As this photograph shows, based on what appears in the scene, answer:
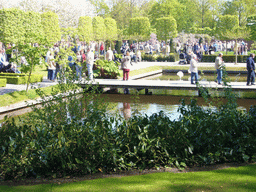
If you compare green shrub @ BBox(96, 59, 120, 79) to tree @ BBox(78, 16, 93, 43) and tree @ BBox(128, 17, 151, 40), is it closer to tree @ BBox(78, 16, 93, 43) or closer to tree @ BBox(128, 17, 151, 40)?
tree @ BBox(128, 17, 151, 40)

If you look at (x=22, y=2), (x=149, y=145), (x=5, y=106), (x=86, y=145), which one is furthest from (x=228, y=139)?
(x=22, y=2)

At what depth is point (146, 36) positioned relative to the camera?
1571 inches

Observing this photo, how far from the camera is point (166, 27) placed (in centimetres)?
4122

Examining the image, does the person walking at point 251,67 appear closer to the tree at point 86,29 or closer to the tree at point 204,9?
the tree at point 86,29

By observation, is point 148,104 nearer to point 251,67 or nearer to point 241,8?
point 251,67

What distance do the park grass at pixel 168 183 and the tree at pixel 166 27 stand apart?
36.3 metres

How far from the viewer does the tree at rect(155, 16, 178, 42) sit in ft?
134

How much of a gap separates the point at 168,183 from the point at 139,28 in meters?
35.0

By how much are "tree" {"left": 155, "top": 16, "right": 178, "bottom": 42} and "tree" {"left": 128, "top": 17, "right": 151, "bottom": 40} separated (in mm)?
2177

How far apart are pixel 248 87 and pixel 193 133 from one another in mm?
12376

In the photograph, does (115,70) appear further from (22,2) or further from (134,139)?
(22,2)

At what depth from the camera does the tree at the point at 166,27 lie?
134ft

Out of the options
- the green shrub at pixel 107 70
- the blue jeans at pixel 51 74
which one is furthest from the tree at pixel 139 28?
the blue jeans at pixel 51 74


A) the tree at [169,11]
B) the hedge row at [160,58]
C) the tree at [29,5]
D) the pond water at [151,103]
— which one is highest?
the tree at [29,5]
